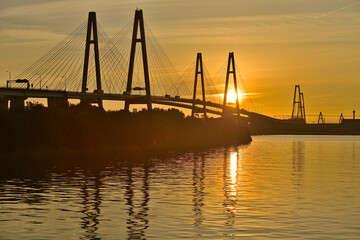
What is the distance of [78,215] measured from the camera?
24.8m

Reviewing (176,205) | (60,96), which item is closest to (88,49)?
(60,96)

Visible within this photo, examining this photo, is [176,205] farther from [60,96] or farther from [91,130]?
[60,96]

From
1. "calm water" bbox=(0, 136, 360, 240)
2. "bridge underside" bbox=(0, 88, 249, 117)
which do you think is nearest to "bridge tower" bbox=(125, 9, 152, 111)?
"bridge underside" bbox=(0, 88, 249, 117)

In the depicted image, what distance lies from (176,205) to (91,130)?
55105 mm

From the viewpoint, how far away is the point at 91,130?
269 ft

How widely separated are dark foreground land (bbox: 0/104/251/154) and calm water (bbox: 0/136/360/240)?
23.0 meters

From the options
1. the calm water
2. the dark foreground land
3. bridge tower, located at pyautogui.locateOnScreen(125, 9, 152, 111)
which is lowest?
the calm water

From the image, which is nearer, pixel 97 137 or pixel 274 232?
pixel 274 232

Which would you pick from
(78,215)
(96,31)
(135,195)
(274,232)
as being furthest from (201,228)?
(96,31)

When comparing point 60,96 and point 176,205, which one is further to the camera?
point 60,96

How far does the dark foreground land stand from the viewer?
226 feet

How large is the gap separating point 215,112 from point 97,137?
267 feet

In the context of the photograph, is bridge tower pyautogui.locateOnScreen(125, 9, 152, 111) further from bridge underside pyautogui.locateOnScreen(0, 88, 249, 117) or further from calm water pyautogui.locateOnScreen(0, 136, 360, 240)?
calm water pyautogui.locateOnScreen(0, 136, 360, 240)

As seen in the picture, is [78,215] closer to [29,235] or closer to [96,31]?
[29,235]
